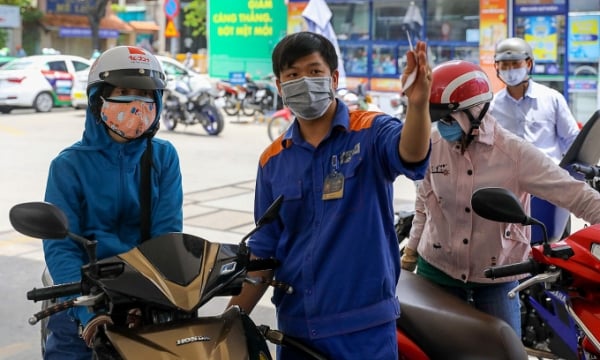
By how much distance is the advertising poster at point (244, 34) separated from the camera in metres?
22.1

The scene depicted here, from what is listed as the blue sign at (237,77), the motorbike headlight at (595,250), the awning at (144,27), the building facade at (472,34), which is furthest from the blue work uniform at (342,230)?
the awning at (144,27)

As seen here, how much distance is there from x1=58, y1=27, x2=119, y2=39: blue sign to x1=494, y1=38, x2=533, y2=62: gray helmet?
35.9m

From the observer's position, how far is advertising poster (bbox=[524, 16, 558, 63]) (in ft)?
50.0

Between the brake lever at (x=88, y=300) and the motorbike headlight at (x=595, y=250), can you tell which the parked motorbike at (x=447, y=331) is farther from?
the brake lever at (x=88, y=300)

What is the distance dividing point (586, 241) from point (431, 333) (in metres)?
0.68

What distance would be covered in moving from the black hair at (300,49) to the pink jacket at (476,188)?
2.69 feet

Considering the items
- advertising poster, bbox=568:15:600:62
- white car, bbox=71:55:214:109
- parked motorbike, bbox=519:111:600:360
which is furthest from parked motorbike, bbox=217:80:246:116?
parked motorbike, bbox=519:111:600:360

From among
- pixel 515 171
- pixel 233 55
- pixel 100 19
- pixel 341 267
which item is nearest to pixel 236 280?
pixel 341 267

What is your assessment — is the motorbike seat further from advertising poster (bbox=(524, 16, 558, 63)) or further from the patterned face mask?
advertising poster (bbox=(524, 16, 558, 63))

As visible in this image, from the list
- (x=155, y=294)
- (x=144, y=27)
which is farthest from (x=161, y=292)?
(x=144, y=27)

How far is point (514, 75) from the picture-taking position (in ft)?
19.7

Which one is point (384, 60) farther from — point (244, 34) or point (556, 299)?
point (556, 299)

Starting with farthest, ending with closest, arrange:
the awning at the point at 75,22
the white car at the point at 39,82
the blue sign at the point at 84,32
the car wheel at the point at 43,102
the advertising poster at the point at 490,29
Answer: the blue sign at the point at 84,32
the awning at the point at 75,22
the car wheel at the point at 43,102
the white car at the point at 39,82
the advertising poster at the point at 490,29

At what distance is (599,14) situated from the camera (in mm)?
14859
